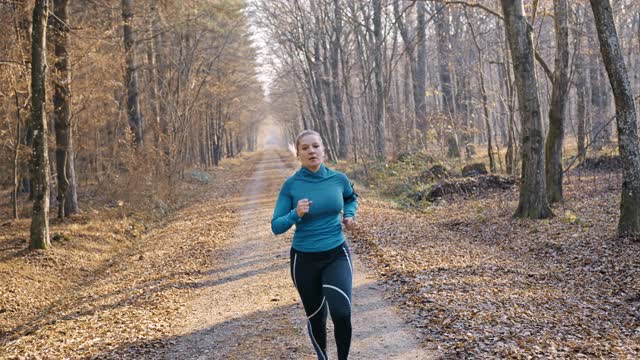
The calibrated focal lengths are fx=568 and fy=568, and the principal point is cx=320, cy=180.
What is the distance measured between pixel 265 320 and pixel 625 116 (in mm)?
7097

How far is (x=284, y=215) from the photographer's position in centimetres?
451

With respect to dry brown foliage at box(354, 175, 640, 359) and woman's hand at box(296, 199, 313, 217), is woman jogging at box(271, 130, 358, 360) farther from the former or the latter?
dry brown foliage at box(354, 175, 640, 359)

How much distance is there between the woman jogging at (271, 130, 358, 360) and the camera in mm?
4461

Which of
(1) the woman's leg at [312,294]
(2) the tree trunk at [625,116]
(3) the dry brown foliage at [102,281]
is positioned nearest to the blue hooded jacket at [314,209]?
(1) the woman's leg at [312,294]

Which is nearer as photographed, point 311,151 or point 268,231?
point 311,151

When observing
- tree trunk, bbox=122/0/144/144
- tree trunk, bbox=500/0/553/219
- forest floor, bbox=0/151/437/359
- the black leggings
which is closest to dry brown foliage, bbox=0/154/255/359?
forest floor, bbox=0/151/437/359

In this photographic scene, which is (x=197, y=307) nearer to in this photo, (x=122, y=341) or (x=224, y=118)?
(x=122, y=341)

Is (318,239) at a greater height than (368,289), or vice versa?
(318,239)

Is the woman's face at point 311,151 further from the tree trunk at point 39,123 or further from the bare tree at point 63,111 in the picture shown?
the bare tree at point 63,111

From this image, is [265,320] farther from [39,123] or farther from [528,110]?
[528,110]

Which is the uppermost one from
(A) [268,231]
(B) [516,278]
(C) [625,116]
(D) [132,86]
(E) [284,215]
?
Result: (D) [132,86]

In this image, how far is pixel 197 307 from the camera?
833cm

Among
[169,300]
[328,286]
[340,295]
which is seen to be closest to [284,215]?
[328,286]

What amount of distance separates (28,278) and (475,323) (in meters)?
8.42
